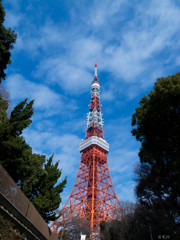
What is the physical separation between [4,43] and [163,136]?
866 cm

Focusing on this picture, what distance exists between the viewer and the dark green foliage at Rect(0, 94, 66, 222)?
8.86 m

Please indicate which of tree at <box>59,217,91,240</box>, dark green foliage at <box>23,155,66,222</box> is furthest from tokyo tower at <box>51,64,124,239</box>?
dark green foliage at <box>23,155,66,222</box>

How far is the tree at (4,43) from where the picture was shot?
774 cm

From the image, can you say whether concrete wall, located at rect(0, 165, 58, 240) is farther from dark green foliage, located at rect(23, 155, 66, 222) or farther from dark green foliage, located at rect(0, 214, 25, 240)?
dark green foliage, located at rect(23, 155, 66, 222)

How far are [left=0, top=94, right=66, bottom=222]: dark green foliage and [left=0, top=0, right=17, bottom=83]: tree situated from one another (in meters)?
2.29

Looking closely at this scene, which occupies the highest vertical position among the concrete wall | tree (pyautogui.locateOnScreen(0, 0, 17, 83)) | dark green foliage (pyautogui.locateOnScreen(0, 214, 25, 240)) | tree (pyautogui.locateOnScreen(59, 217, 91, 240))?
tree (pyautogui.locateOnScreen(0, 0, 17, 83))

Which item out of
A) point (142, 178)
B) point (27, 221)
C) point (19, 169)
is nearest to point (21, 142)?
point (19, 169)

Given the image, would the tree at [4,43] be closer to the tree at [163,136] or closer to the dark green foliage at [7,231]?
the dark green foliage at [7,231]

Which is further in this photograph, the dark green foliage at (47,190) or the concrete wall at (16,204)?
the dark green foliage at (47,190)

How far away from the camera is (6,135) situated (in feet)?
29.5

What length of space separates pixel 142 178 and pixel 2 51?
1258 centimetres

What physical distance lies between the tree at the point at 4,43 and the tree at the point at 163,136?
23.3 ft

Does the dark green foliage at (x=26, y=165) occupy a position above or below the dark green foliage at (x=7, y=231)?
above

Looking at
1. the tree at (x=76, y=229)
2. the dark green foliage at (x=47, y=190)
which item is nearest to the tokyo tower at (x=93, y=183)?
the tree at (x=76, y=229)
